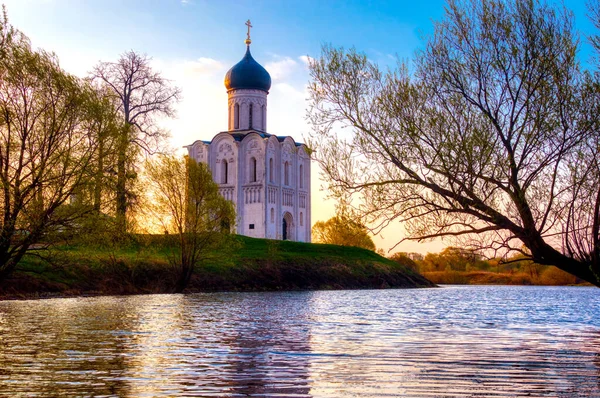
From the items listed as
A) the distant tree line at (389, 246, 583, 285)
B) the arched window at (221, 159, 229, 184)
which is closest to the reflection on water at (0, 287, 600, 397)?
the distant tree line at (389, 246, 583, 285)

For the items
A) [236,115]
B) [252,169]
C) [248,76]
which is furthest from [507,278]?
[248,76]

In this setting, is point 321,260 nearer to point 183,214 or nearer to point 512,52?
point 183,214

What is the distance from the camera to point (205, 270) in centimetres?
3875

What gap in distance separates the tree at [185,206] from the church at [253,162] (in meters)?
35.5

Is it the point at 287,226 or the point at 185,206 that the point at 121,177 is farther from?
the point at 287,226

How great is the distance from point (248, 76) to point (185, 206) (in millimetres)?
40509

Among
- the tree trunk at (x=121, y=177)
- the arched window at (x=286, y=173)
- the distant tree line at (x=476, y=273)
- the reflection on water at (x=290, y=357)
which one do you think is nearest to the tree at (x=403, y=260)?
the distant tree line at (x=476, y=273)

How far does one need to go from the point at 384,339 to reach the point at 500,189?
3526 millimetres

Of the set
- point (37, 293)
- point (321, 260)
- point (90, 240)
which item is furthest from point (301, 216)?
point (90, 240)

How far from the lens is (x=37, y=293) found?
90.7 feet

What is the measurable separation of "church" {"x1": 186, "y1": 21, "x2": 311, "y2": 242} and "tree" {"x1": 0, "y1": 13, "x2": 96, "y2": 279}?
166 feet

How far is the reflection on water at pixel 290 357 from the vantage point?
653 centimetres

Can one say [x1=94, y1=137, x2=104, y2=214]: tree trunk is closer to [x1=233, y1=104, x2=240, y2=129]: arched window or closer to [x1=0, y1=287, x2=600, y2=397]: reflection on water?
[x1=0, y1=287, x2=600, y2=397]: reflection on water

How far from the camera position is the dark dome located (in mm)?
73312
